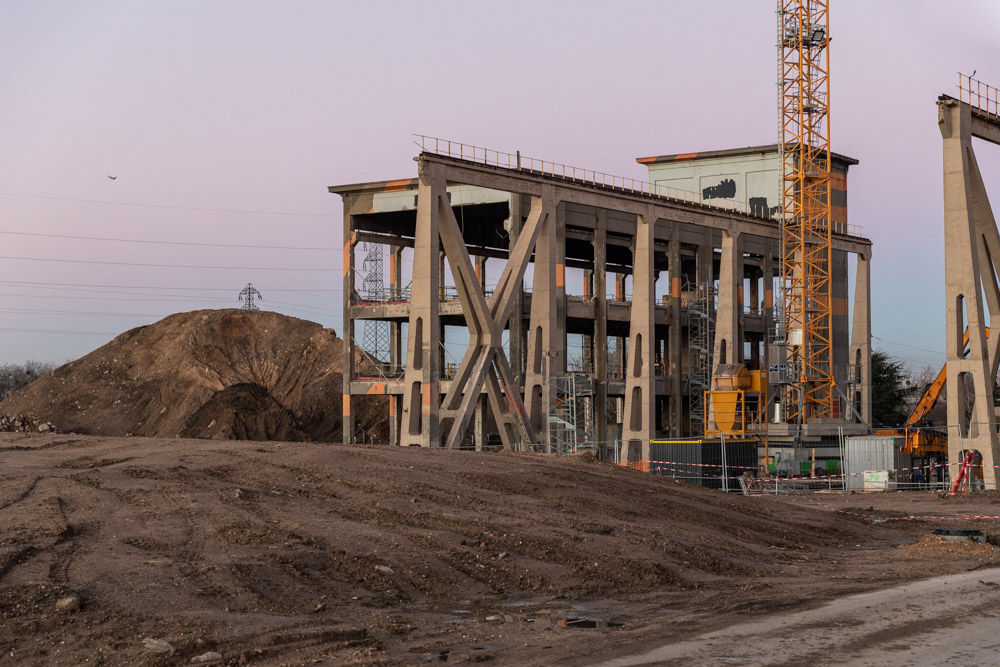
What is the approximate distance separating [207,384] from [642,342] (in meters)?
43.8

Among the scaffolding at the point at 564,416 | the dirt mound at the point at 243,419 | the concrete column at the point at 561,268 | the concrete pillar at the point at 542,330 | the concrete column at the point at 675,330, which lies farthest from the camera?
the dirt mound at the point at 243,419

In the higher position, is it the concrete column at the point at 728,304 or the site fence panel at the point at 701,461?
the concrete column at the point at 728,304

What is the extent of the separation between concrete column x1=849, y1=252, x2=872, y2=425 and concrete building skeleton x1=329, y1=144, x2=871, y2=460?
75 millimetres

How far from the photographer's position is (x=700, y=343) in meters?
56.5

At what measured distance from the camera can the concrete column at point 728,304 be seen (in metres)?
50.5

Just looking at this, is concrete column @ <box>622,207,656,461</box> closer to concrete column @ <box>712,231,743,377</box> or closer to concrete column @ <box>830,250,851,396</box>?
concrete column @ <box>712,231,743,377</box>

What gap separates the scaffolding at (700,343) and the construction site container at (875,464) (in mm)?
14359

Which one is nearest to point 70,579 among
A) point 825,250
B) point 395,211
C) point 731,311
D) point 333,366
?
point 395,211

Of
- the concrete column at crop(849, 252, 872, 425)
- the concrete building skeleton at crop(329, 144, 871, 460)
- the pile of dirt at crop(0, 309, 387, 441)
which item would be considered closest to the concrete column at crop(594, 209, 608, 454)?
the concrete building skeleton at crop(329, 144, 871, 460)

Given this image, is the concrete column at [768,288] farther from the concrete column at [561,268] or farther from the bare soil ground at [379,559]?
the bare soil ground at [379,559]

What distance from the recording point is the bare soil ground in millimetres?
10711

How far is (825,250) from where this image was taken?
60188 millimetres

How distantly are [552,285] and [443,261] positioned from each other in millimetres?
18551

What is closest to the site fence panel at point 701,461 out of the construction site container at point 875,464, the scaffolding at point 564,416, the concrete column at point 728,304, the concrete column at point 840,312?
the scaffolding at point 564,416
